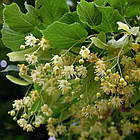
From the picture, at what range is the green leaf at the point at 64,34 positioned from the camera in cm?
56

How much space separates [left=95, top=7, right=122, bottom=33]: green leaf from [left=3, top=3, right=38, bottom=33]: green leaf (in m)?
0.14

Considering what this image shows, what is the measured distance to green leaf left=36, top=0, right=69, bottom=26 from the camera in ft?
2.10

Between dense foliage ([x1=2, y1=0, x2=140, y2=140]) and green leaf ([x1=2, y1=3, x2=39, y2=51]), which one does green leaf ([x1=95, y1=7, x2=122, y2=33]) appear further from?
green leaf ([x1=2, y1=3, x2=39, y2=51])

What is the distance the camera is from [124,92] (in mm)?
589

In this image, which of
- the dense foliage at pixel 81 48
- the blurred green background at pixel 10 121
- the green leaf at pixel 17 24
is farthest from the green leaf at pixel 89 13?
the blurred green background at pixel 10 121

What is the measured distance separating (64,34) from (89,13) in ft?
0.20

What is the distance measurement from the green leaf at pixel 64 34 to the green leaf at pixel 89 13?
0.08 feet

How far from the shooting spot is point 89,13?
0.59 metres

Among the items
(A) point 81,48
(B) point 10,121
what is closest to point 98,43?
(A) point 81,48

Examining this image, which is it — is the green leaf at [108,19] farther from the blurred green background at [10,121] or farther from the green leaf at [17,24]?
the blurred green background at [10,121]

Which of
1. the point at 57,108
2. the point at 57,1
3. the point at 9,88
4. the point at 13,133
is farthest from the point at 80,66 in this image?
the point at 13,133

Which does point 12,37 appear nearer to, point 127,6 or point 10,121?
point 127,6

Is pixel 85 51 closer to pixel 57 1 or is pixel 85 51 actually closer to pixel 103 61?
pixel 103 61

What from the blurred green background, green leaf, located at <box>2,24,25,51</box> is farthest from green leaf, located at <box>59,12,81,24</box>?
the blurred green background
